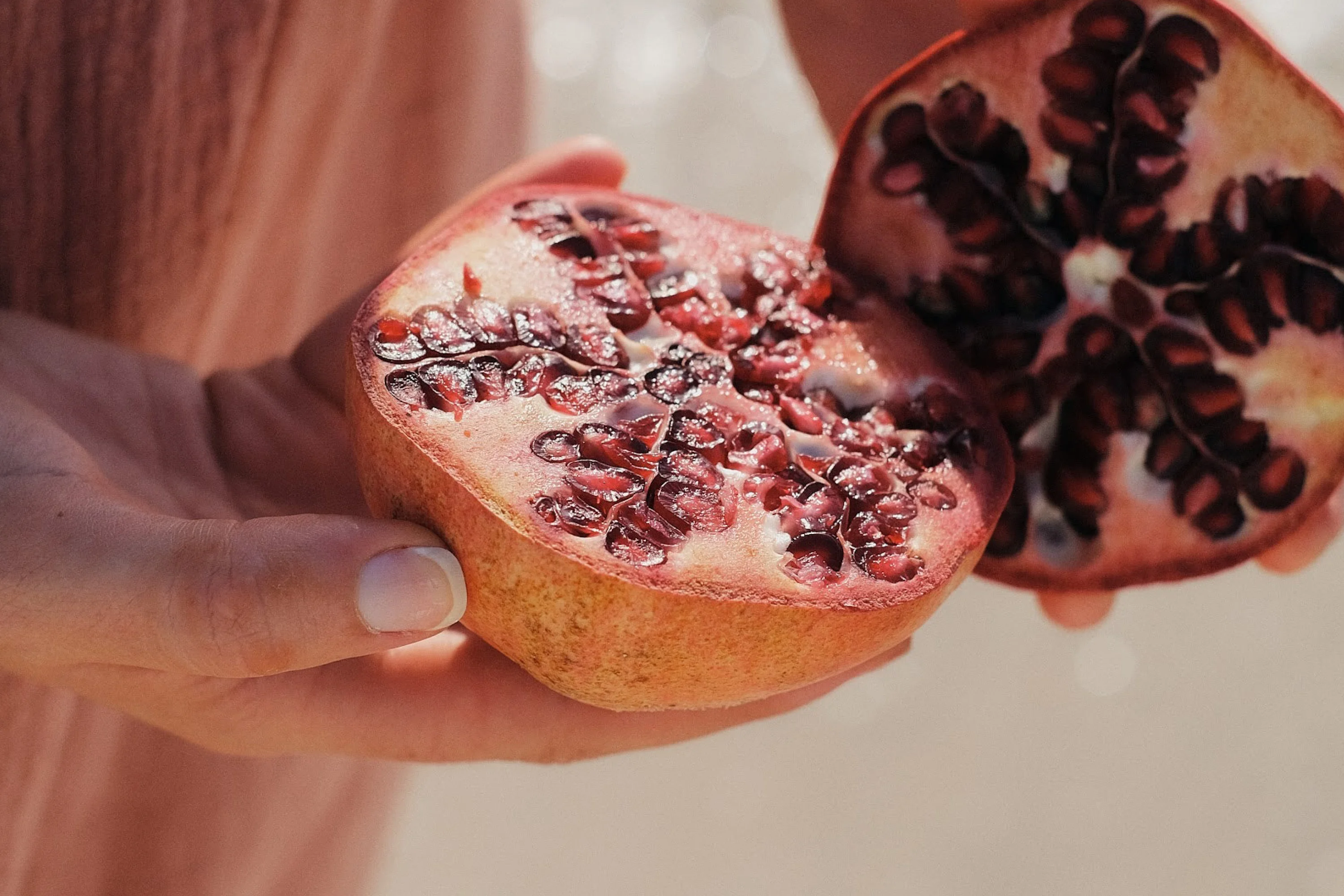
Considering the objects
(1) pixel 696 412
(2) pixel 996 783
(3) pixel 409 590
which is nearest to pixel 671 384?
(1) pixel 696 412

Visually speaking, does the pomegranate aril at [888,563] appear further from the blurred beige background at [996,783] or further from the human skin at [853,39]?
the blurred beige background at [996,783]

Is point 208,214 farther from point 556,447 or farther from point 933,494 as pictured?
point 933,494

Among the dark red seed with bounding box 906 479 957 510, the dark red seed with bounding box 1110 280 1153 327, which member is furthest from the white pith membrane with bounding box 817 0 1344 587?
the dark red seed with bounding box 906 479 957 510

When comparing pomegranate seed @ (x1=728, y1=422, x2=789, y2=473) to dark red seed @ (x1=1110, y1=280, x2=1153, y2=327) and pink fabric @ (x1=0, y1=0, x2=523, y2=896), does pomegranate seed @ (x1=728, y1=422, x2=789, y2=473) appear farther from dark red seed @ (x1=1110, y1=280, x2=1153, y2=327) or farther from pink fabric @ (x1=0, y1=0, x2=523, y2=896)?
pink fabric @ (x1=0, y1=0, x2=523, y2=896)

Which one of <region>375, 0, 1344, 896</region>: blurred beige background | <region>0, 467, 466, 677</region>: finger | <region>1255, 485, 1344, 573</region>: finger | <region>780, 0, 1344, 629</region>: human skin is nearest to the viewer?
<region>0, 467, 466, 677</region>: finger

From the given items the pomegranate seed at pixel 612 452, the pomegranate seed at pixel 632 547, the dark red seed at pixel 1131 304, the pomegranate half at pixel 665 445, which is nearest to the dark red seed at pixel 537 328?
the pomegranate half at pixel 665 445

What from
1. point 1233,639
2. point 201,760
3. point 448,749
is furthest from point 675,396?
point 1233,639
